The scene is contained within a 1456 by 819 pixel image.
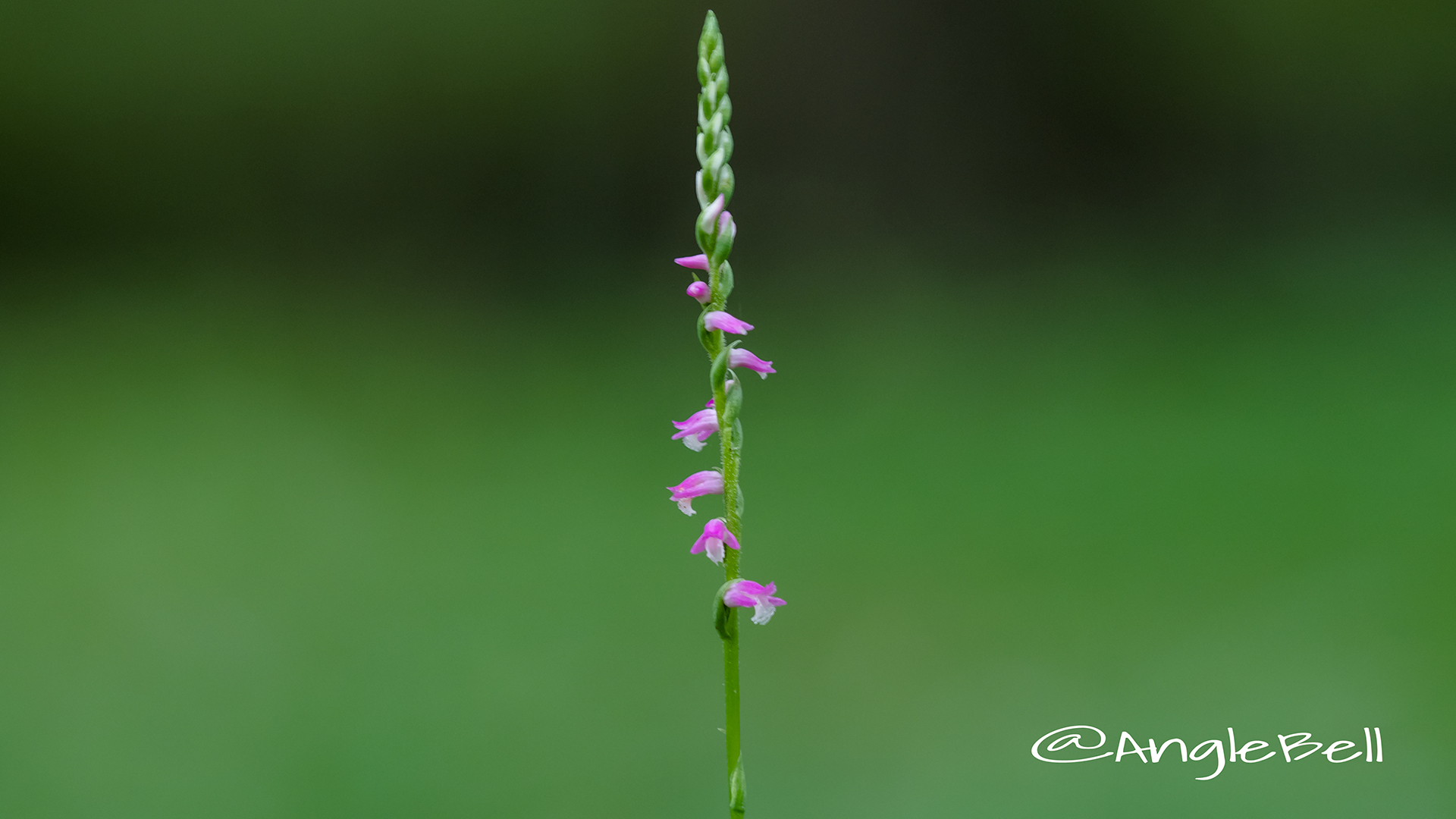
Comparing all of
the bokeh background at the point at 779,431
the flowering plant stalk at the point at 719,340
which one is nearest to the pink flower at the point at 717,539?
the flowering plant stalk at the point at 719,340

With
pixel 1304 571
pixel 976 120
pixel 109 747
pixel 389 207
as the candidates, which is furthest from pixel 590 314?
pixel 1304 571

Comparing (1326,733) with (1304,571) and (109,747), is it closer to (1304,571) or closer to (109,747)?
(1304,571)

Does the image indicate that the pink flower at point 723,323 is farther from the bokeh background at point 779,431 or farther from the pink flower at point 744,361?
the bokeh background at point 779,431

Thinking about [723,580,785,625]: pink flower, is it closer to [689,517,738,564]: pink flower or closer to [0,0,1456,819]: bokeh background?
[689,517,738,564]: pink flower

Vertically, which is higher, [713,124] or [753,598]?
[713,124]

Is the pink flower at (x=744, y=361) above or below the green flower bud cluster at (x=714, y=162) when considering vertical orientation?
below

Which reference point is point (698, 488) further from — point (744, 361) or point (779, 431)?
point (779, 431)

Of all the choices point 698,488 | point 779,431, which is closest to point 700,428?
point 698,488

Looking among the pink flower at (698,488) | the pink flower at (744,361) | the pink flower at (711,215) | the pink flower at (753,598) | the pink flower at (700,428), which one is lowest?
the pink flower at (753,598)
